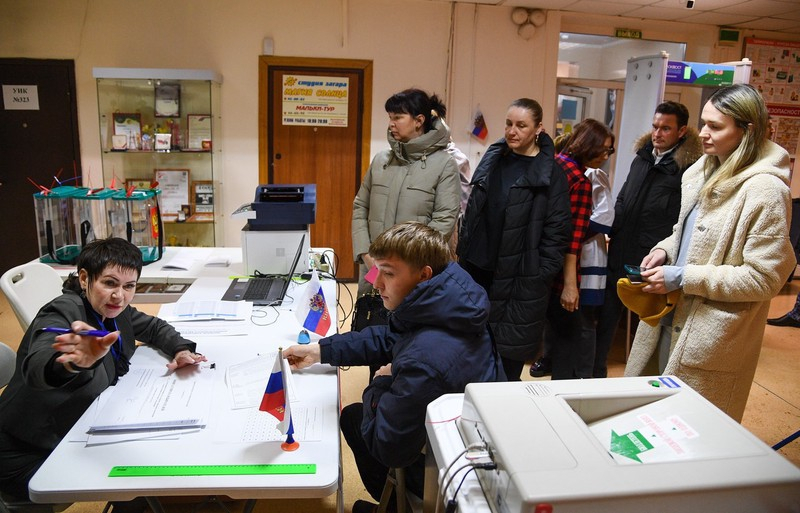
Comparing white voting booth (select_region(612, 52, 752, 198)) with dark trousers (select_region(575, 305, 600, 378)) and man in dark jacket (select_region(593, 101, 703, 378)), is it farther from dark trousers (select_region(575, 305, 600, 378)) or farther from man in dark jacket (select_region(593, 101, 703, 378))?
dark trousers (select_region(575, 305, 600, 378))

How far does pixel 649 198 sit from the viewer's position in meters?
2.70

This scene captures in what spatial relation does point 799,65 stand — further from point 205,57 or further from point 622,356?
point 205,57

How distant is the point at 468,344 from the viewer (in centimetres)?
139

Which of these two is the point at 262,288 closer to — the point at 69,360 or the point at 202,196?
the point at 69,360

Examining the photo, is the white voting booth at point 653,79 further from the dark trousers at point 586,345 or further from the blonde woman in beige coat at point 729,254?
the blonde woman in beige coat at point 729,254

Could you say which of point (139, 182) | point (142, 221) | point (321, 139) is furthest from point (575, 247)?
point (139, 182)

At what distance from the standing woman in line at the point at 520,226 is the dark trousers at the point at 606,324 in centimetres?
82

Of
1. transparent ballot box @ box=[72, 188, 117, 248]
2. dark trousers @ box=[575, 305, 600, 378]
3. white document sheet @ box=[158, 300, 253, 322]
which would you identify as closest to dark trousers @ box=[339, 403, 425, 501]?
white document sheet @ box=[158, 300, 253, 322]

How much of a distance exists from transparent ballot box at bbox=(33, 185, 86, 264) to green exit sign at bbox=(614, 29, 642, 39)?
15.2 feet

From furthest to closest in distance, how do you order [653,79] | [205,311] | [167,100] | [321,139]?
[321,139], [167,100], [653,79], [205,311]

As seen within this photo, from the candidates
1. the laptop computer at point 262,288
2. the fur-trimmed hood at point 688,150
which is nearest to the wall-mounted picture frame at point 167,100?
the laptop computer at point 262,288

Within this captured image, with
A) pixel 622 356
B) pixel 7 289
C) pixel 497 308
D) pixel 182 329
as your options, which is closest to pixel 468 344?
pixel 497 308

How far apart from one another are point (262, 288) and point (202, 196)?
250 centimetres

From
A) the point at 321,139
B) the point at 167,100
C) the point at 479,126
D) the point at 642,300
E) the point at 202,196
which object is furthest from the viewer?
the point at 479,126
